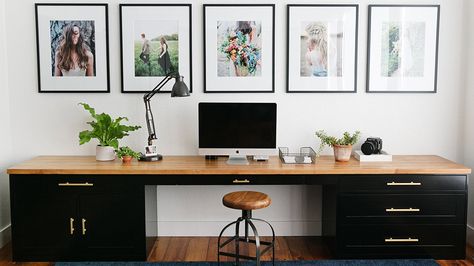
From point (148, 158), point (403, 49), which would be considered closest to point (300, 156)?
point (148, 158)

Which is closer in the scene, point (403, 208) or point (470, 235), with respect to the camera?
point (403, 208)

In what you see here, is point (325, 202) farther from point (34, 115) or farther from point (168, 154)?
point (34, 115)

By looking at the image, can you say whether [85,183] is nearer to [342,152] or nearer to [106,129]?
[106,129]

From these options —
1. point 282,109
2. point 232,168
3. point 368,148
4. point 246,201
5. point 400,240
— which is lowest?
point 400,240

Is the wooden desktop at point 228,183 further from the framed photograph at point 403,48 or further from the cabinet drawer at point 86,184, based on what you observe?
the framed photograph at point 403,48

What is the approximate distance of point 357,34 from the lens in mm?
3332

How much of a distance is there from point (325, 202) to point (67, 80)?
227 cm

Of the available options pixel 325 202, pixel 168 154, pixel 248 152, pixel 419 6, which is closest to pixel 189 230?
pixel 168 154

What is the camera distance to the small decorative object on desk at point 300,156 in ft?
10.1

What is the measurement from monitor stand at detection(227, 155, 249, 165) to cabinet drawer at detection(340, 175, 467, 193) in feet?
2.36

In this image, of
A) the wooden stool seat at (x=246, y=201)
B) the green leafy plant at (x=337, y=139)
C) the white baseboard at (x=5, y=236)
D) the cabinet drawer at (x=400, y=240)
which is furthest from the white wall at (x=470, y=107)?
the white baseboard at (x=5, y=236)

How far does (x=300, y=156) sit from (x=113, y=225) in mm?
1431

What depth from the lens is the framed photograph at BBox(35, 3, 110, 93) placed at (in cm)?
329

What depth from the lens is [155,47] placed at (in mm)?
3330
